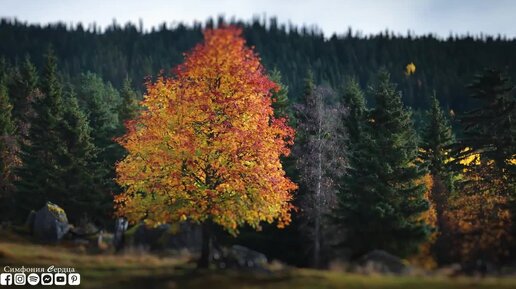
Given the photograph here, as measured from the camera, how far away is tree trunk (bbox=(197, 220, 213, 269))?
1755 centimetres

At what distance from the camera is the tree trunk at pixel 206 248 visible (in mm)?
17550

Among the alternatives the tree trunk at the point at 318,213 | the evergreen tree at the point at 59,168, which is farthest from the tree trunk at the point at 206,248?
the evergreen tree at the point at 59,168

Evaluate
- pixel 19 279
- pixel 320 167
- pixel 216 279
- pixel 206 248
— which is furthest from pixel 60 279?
pixel 320 167

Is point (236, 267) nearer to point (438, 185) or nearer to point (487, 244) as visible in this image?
point (487, 244)

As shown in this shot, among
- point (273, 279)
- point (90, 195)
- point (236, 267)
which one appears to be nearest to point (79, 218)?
point (90, 195)

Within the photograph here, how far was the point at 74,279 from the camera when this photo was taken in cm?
1475

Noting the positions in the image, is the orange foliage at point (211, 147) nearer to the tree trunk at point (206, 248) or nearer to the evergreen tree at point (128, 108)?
the tree trunk at point (206, 248)

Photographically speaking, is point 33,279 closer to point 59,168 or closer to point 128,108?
point 59,168

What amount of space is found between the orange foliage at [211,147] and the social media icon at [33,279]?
387cm

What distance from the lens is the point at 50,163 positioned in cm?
3853

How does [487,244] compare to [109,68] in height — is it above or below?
below

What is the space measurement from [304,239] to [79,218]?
19904 mm

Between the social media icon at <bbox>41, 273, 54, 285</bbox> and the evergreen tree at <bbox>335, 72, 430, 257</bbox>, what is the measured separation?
48.2 ft

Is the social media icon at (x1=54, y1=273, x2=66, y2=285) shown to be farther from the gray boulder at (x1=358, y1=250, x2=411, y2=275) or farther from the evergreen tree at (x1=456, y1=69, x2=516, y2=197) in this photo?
the evergreen tree at (x1=456, y1=69, x2=516, y2=197)
